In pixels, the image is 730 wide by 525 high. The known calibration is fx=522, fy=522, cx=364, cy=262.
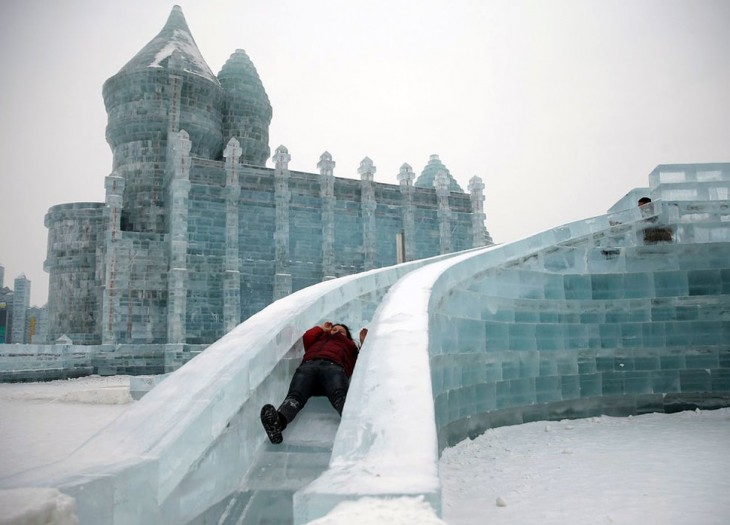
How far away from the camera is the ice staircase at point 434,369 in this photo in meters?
2.84

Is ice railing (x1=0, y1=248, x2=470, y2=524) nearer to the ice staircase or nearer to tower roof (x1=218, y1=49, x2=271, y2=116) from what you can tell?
the ice staircase

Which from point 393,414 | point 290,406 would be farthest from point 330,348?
point 393,414

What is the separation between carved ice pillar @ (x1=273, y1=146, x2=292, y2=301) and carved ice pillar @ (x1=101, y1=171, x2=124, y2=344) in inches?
259

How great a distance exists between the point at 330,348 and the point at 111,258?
19919mm

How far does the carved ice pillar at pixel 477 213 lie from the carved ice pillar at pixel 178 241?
1501 centimetres

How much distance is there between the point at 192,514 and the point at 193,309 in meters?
19.5

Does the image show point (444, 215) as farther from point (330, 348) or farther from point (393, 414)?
point (393, 414)

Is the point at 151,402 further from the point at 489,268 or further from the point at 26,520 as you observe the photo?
the point at 489,268

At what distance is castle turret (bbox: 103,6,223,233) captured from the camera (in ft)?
83.0

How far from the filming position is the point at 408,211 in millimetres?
27031

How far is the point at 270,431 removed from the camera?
3.99m

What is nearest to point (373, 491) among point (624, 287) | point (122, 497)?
point (122, 497)

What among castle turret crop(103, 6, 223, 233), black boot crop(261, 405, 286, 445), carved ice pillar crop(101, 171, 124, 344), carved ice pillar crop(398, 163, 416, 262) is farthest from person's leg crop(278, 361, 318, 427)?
castle turret crop(103, 6, 223, 233)

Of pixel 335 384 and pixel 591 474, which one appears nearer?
pixel 335 384
